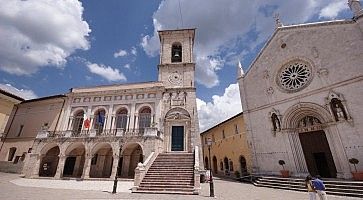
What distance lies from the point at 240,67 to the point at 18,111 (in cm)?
2966

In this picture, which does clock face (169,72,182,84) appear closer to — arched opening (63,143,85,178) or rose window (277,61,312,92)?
rose window (277,61,312,92)

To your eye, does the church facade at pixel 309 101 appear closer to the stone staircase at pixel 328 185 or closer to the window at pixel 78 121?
the stone staircase at pixel 328 185

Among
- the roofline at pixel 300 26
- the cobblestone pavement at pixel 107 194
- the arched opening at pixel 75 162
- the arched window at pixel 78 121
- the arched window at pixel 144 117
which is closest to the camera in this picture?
the cobblestone pavement at pixel 107 194

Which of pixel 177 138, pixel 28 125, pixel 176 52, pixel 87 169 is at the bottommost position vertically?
pixel 87 169

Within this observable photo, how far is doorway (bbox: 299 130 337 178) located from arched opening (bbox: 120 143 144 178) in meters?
15.2

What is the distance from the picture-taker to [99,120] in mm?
19891

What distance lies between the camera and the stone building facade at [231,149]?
2217cm

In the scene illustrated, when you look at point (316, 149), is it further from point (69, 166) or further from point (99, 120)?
point (69, 166)

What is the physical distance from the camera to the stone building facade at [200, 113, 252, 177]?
2217 centimetres

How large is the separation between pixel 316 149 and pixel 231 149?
11.2m

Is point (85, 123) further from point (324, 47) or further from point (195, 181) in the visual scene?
point (324, 47)

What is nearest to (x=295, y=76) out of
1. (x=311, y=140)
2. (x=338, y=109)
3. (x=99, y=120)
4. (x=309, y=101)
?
(x=309, y=101)

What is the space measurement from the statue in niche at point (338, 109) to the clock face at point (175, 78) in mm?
14513

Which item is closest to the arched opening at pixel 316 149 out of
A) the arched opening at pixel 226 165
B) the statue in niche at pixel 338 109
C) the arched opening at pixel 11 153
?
the statue in niche at pixel 338 109
